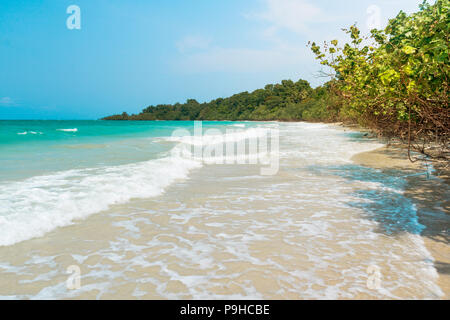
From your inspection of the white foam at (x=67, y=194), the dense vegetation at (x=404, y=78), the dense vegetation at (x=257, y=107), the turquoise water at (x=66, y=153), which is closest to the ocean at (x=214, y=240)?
the white foam at (x=67, y=194)

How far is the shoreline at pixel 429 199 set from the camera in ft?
11.7

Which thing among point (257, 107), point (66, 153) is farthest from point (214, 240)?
point (257, 107)

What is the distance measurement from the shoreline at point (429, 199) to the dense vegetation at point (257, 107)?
86.2m

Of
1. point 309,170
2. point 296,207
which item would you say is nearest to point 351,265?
point 296,207

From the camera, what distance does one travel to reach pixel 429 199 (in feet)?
20.6

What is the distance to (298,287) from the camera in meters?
3.15

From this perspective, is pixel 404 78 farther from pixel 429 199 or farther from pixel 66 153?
pixel 66 153

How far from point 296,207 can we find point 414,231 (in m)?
1.94

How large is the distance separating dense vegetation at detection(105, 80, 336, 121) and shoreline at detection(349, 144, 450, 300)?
3395 inches

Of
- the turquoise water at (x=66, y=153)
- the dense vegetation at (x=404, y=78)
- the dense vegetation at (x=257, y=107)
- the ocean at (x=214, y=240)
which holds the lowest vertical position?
the ocean at (x=214, y=240)

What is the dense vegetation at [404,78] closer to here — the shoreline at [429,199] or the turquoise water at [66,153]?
the shoreline at [429,199]

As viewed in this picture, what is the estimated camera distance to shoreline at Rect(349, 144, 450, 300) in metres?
3.55

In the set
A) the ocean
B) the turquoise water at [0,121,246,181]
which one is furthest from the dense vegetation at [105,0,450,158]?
the turquoise water at [0,121,246,181]
